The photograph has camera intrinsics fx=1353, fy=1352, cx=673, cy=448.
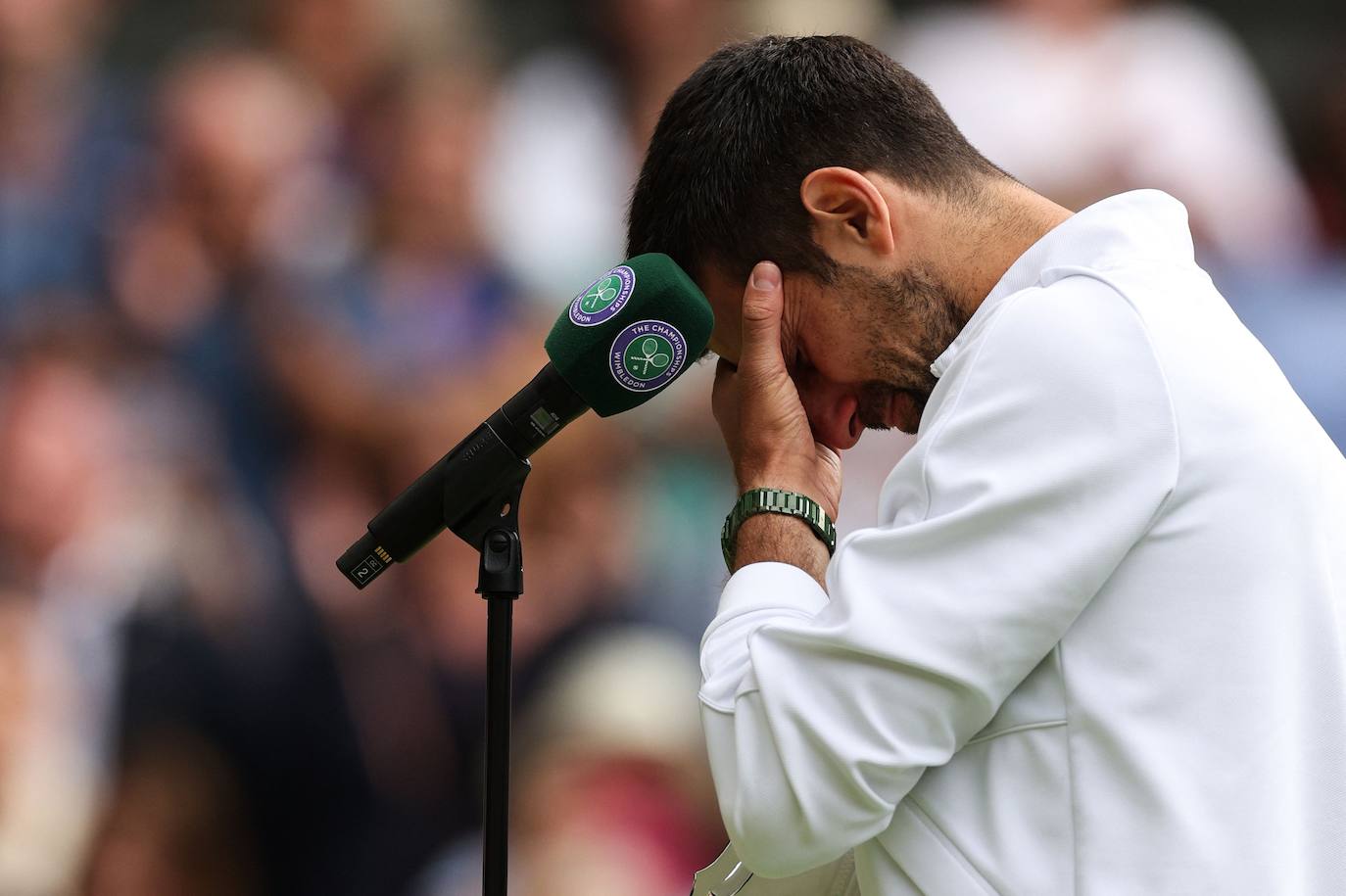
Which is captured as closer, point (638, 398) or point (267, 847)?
point (638, 398)

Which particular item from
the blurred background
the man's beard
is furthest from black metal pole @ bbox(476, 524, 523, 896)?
the blurred background

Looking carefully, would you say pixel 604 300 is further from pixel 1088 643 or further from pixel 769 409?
pixel 1088 643

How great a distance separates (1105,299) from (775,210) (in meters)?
0.48

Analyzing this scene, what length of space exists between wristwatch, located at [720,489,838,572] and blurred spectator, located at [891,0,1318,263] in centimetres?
192

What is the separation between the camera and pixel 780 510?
1533 mm

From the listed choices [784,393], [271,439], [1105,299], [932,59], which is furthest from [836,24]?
[1105,299]

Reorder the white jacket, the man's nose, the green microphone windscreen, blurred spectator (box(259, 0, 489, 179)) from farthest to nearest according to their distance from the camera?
1. blurred spectator (box(259, 0, 489, 179))
2. the man's nose
3. the green microphone windscreen
4. the white jacket

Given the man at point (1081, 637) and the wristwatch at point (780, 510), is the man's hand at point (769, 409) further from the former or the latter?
the man at point (1081, 637)

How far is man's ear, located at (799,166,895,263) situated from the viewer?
4.93 feet

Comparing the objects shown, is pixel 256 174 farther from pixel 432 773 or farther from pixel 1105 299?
pixel 1105 299

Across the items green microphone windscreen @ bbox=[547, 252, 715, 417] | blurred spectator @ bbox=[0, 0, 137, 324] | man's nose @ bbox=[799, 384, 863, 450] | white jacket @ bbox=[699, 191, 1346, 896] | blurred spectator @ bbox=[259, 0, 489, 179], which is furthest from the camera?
blurred spectator @ bbox=[259, 0, 489, 179]

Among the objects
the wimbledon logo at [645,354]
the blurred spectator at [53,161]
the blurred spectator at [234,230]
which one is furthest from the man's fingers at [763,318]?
the blurred spectator at [53,161]

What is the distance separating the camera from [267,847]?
9.91 feet

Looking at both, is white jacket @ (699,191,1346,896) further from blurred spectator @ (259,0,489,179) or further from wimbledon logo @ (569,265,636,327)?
blurred spectator @ (259,0,489,179)
